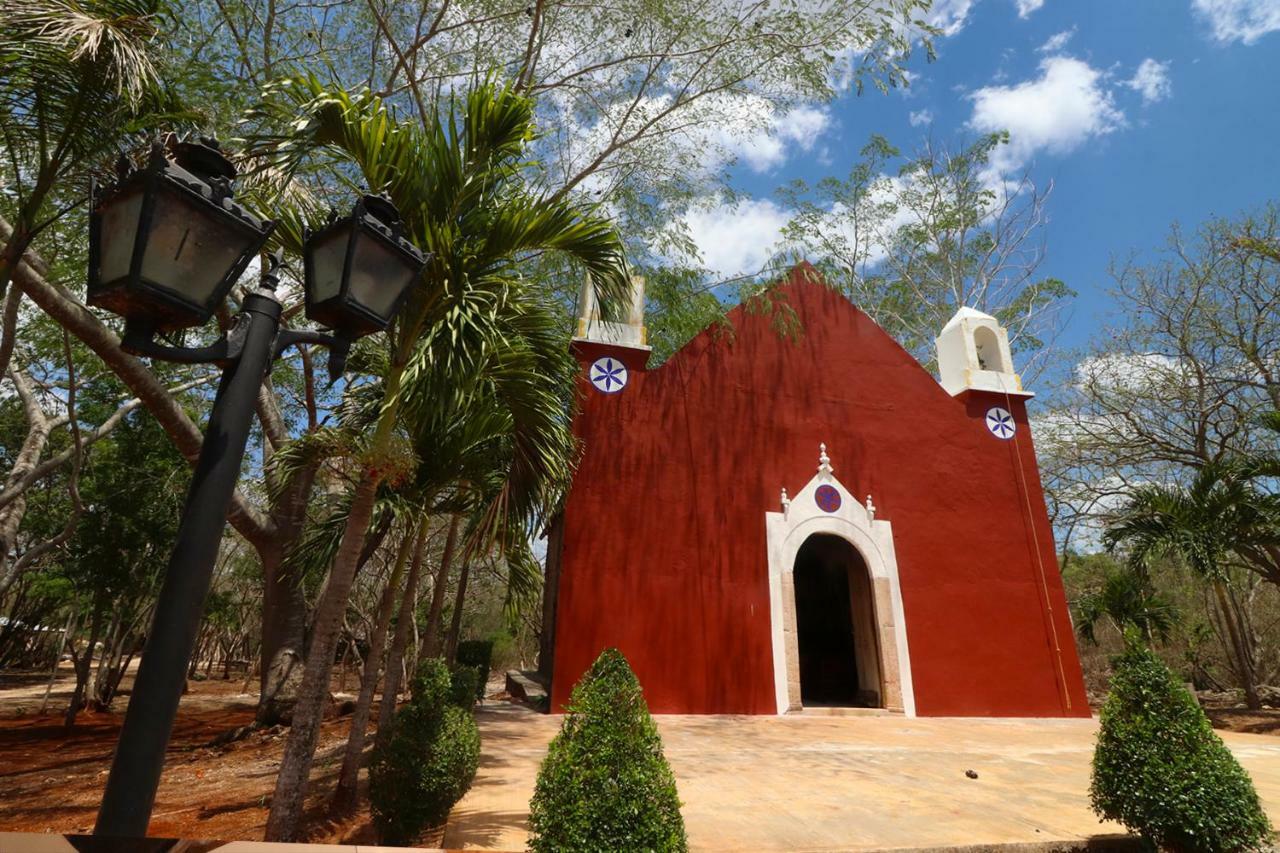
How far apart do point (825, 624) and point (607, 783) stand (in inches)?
460

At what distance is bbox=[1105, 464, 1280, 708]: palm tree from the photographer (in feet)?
32.5

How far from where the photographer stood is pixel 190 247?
199cm

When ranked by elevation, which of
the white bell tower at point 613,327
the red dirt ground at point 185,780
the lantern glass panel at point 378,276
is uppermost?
the white bell tower at point 613,327

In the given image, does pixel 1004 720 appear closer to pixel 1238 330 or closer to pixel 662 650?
pixel 662 650

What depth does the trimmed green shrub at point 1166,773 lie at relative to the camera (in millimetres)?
3160

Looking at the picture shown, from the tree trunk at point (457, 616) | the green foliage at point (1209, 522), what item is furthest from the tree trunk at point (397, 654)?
the green foliage at point (1209, 522)

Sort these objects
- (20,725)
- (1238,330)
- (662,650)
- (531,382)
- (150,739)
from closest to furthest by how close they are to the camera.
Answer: (150,739) → (531,382) → (662,650) → (20,725) → (1238,330)

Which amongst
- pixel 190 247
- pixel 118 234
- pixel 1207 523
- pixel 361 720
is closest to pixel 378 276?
pixel 190 247

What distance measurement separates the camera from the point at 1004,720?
9.25 m

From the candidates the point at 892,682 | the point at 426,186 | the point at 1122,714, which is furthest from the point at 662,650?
the point at 426,186

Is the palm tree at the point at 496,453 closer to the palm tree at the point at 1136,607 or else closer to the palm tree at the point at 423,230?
the palm tree at the point at 423,230

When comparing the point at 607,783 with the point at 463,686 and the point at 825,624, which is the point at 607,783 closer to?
the point at 463,686

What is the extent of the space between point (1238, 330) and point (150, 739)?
17.6m

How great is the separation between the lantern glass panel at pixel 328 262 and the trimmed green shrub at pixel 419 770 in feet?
8.54
